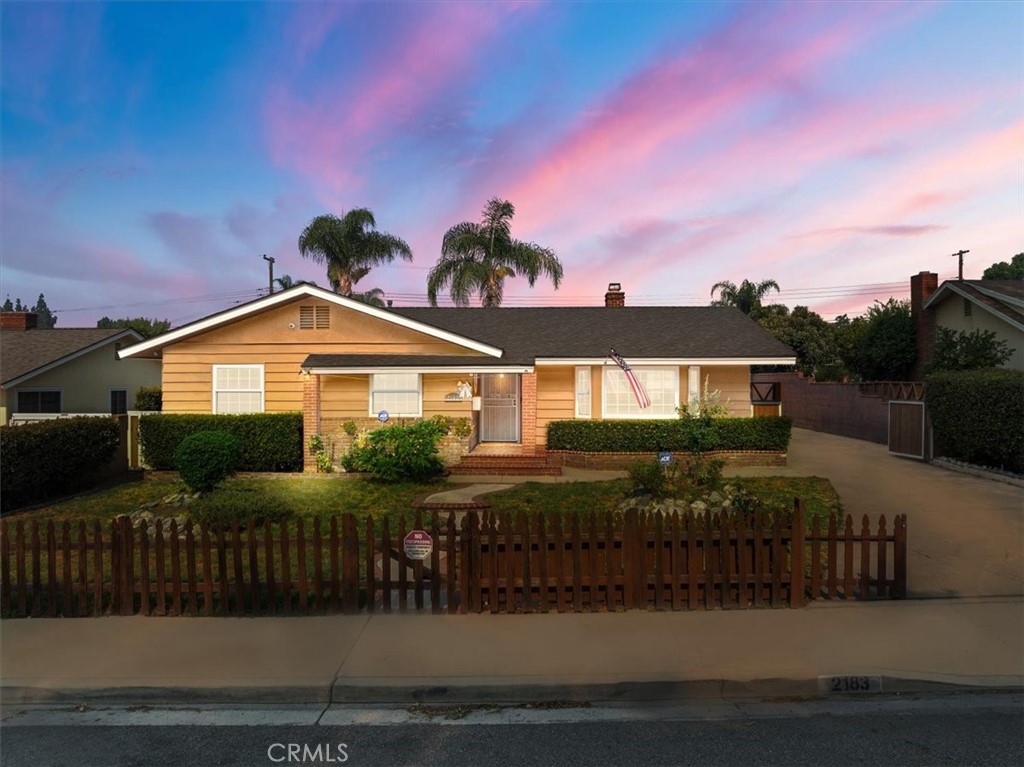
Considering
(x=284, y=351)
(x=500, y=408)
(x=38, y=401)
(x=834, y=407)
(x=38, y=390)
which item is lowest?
(x=834, y=407)

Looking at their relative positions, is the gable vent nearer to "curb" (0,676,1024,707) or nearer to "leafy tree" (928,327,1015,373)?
"curb" (0,676,1024,707)

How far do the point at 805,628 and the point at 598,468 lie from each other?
11.0 meters

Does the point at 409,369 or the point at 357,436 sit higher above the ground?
the point at 409,369

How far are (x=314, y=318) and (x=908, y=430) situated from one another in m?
16.4

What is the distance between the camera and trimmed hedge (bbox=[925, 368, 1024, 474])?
13625 mm

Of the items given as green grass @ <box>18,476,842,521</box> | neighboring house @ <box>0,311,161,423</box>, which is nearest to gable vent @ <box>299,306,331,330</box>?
green grass @ <box>18,476,842,521</box>

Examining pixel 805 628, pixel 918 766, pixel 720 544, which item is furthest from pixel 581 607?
pixel 918 766

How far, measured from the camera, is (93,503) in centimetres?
1242

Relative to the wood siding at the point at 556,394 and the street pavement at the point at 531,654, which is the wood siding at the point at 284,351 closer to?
the wood siding at the point at 556,394

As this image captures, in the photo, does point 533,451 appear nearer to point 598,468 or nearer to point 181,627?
point 598,468

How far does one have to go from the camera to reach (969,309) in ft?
75.8

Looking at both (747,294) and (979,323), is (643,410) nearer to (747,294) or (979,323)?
(979,323)

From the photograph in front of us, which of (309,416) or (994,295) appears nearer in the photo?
(309,416)

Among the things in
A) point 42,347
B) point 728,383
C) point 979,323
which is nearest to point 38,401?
point 42,347
